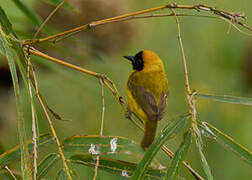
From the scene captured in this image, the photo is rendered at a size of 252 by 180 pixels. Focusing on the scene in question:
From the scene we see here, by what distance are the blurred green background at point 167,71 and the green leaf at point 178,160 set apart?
1428 millimetres

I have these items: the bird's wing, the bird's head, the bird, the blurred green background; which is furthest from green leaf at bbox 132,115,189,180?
the blurred green background

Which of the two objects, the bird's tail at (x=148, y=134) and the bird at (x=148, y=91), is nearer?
the bird's tail at (x=148, y=134)

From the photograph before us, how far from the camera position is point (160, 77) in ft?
4.85

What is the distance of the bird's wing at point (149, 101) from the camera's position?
1.26 metres

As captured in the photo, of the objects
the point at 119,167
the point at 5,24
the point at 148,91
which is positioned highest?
the point at 5,24

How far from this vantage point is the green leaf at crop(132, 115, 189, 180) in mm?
780

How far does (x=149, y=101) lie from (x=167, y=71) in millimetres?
1839

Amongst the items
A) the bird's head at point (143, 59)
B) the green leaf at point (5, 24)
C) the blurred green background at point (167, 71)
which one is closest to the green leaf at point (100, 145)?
the green leaf at point (5, 24)

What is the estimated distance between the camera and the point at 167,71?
10.4ft

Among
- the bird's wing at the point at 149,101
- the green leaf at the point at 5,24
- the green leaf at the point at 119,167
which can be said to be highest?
the green leaf at the point at 5,24

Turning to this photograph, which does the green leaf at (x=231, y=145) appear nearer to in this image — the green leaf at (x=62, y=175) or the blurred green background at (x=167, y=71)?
the green leaf at (x=62, y=175)

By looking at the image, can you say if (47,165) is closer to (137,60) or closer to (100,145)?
(100,145)

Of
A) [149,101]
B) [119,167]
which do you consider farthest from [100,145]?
[149,101]

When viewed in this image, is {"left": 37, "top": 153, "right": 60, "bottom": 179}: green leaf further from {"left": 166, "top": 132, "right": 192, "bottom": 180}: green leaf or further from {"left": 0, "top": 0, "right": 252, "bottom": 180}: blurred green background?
{"left": 0, "top": 0, "right": 252, "bottom": 180}: blurred green background
